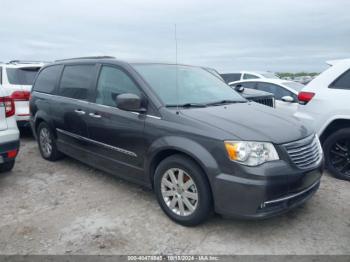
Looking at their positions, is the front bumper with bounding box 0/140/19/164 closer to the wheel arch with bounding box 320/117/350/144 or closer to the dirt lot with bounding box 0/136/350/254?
the dirt lot with bounding box 0/136/350/254

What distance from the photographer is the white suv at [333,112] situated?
4.63m

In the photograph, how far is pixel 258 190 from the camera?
9.57 feet

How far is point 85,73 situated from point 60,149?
4.60 feet

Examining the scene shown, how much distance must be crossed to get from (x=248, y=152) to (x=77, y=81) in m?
2.91

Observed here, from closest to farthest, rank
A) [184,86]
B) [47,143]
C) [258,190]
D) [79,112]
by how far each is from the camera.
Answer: [258,190] < [184,86] < [79,112] < [47,143]

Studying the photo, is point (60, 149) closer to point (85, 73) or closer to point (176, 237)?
point (85, 73)

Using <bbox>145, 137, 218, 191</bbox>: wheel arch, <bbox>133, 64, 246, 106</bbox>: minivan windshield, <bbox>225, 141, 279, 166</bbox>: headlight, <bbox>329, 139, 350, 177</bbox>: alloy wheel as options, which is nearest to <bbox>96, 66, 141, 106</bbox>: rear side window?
<bbox>133, 64, 246, 106</bbox>: minivan windshield

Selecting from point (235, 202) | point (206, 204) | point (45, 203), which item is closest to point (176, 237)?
point (206, 204)

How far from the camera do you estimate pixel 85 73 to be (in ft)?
15.2

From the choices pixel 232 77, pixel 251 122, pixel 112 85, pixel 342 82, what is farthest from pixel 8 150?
pixel 232 77

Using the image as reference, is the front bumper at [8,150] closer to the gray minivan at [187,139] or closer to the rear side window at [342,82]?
the gray minivan at [187,139]

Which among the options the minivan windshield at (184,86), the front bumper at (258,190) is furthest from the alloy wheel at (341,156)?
the front bumper at (258,190)

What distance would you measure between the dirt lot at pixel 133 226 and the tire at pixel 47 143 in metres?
0.95

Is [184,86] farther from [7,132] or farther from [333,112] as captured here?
[7,132]
